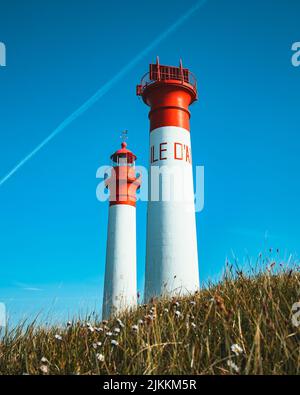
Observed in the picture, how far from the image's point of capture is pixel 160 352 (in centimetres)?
364

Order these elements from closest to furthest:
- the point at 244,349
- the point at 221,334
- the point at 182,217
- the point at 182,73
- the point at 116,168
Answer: the point at 244,349, the point at 221,334, the point at 182,217, the point at 182,73, the point at 116,168

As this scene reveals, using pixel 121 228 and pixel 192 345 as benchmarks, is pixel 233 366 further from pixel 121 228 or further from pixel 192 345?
pixel 121 228

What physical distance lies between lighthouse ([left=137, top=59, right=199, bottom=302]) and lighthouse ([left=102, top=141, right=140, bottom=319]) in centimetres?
609

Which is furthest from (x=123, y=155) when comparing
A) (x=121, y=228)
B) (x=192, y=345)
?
(x=192, y=345)

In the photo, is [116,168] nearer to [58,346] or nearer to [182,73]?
[182,73]

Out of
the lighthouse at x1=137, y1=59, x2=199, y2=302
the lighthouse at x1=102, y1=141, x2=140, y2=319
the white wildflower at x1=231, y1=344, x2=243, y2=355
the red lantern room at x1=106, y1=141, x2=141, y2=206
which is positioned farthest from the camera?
the red lantern room at x1=106, y1=141, x2=141, y2=206

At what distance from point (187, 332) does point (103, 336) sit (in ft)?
4.10

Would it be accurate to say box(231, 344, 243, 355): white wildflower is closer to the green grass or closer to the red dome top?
the green grass

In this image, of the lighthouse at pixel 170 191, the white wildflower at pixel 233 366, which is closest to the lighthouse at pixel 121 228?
the lighthouse at pixel 170 191

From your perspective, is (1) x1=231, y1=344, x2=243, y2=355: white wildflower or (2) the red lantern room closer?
(1) x1=231, y1=344, x2=243, y2=355: white wildflower

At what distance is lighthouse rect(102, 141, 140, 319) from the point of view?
2112 centimetres

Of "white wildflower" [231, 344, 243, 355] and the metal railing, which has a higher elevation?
the metal railing

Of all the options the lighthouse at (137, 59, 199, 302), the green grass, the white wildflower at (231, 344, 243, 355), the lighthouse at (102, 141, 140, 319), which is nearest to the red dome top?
the lighthouse at (102, 141, 140, 319)
